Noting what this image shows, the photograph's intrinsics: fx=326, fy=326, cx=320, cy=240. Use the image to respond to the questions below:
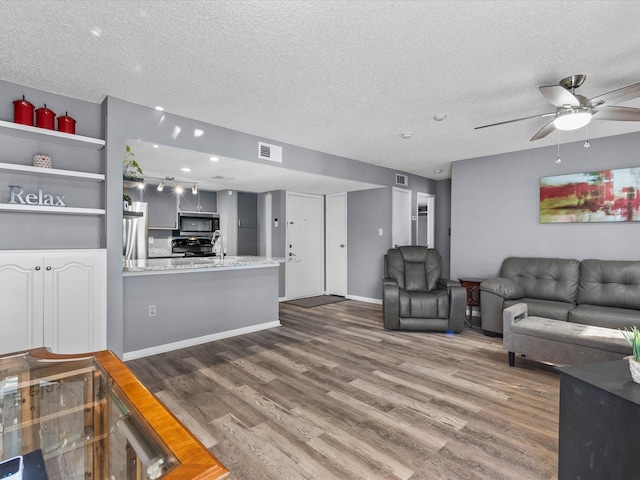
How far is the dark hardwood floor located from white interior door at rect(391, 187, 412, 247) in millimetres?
2462

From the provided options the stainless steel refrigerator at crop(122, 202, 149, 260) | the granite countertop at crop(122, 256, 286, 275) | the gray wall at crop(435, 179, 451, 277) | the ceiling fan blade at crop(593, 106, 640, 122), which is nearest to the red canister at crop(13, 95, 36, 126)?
the granite countertop at crop(122, 256, 286, 275)

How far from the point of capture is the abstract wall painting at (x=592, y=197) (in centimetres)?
380

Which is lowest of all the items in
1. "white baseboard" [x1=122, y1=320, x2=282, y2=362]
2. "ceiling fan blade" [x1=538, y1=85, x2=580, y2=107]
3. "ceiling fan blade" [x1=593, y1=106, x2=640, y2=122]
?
"white baseboard" [x1=122, y1=320, x2=282, y2=362]

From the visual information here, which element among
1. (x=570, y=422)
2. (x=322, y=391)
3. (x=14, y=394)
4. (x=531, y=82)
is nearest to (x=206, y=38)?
(x=14, y=394)

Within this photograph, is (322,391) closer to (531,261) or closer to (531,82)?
(531,82)

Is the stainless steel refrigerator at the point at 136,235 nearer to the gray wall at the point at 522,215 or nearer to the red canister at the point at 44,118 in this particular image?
the red canister at the point at 44,118

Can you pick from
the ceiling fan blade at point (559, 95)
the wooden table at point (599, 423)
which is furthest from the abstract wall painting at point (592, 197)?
the wooden table at point (599, 423)

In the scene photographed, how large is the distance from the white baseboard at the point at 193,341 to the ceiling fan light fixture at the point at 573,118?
149 inches

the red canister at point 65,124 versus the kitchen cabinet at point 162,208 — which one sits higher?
the red canister at point 65,124

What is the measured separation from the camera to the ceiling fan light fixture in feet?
8.23

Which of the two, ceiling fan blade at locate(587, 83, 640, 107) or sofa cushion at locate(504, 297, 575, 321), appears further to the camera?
sofa cushion at locate(504, 297, 575, 321)

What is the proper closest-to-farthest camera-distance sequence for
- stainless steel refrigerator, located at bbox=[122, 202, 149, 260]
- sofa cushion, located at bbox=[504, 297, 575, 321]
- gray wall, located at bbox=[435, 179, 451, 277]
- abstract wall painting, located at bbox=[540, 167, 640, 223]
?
sofa cushion, located at bbox=[504, 297, 575, 321], abstract wall painting, located at bbox=[540, 167, 640, 223], stainless steel refrigerator, located at bbox=[122, 202, 149, 260], gray wall, located at bbox=[435, 179, 451, 277]

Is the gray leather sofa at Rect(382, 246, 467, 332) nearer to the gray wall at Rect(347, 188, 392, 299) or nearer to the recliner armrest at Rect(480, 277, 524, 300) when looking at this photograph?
the recliner armrest at Rect(480, 277, 524, 300)

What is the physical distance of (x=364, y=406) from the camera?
234 cm
